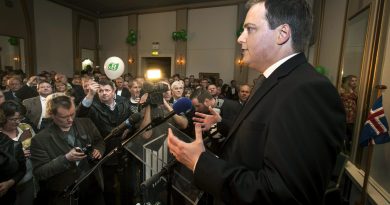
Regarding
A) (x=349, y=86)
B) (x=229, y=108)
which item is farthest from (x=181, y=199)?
(x=349, y=86)

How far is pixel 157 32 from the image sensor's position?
11039 mm

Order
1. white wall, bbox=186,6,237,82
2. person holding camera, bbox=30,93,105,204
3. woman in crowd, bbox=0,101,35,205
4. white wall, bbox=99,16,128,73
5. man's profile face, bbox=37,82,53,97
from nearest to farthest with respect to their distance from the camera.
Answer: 1. person holding camera, bbox=30,93,105,204
2. woman in crowd, bbox=0,101,35,205
3. man's profile face, bbox=37,82,53,97
4. white wall, bbox=186,6,237,82
5. white wall, bbox=99,16,128,73

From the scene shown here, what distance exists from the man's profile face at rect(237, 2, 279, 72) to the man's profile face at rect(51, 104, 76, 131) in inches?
64.7

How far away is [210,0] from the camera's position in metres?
9.74

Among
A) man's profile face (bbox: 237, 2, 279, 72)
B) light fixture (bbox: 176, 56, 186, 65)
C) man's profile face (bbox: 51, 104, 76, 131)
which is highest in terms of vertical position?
light fixture (bbox: 176, 56, 186, 65)

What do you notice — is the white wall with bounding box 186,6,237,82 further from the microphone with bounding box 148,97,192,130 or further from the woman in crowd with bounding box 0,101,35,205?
the microphone with bounding box 148,97,192,130

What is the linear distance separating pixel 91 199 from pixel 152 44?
980 centimetres

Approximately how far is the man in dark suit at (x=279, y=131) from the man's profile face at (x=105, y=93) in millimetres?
2114

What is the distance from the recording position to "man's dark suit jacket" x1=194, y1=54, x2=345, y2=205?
71cm

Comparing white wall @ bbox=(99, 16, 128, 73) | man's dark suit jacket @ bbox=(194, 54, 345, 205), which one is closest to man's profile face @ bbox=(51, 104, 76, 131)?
man's dark suit jacket @ bbox=(194, 54, 345, 205)

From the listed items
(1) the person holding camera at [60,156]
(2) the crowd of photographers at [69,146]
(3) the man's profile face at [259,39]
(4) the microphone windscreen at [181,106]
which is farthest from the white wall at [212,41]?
(3) the man's profile face at [259,39]

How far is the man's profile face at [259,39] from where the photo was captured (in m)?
0.92

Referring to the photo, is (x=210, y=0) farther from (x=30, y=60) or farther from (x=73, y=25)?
(x=30, y=60)

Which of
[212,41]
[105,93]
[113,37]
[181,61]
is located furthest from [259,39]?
[113,37]
